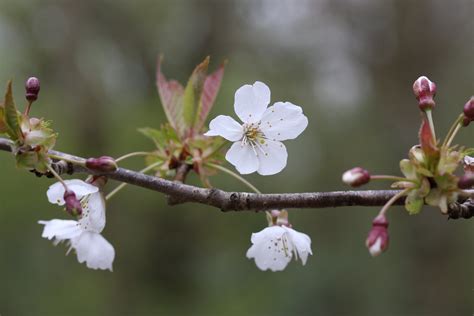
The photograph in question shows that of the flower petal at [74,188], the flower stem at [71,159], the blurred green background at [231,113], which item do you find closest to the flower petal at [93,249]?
the flower petal at [74,188]

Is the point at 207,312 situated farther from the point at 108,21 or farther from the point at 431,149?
the point at 431,149

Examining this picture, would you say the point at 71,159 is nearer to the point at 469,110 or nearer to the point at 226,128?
the point at 226,128

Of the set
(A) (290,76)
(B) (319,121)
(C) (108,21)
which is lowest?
(B) (319,121)

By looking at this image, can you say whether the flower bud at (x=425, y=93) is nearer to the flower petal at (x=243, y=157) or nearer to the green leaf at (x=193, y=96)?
the flower petal at (x=243, y=157)

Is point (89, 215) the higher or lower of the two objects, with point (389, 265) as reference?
lower

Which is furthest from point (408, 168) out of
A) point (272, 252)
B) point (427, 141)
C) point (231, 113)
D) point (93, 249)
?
point (231, 113)

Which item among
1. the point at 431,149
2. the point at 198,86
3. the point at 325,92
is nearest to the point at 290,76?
the point at 325,92
